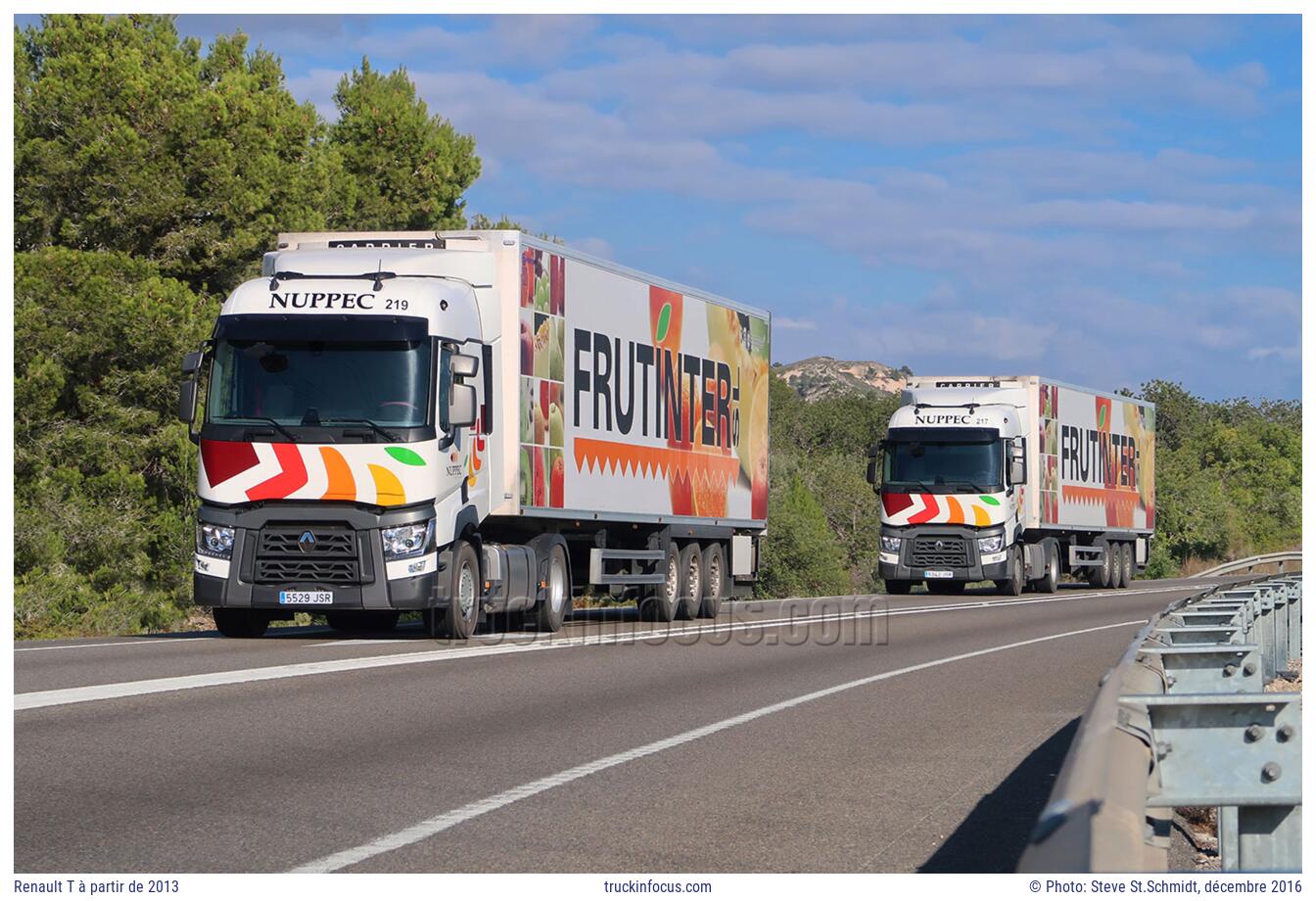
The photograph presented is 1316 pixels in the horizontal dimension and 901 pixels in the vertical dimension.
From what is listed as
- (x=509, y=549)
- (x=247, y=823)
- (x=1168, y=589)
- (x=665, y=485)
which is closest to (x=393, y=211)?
(x=1168, y=589)

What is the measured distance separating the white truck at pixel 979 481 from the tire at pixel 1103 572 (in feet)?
8.72

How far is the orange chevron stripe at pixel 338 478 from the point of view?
55.7ft

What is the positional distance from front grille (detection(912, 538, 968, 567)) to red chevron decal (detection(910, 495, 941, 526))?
38cm

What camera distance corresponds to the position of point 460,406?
17234 millimetres

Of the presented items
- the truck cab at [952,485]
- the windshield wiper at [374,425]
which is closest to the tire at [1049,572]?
the truck cab at [952,485]

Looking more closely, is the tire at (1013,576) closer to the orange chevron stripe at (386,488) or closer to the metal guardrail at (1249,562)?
the metal guardrail at (1249,562)

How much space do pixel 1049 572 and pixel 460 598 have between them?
24046mm

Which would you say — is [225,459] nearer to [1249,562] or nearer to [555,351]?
[555,351]

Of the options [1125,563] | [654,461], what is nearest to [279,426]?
[654,461]

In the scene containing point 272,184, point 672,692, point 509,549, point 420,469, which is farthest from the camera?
point 272,184

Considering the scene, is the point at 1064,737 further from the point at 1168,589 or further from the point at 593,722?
the point at 1168,589

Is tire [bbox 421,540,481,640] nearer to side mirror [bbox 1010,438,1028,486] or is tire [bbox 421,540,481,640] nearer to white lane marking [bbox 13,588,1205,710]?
white lane marking [bbox 13,588,1205,710]

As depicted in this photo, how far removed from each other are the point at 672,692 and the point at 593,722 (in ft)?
7.20

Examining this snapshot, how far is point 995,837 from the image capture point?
7.63 metres
